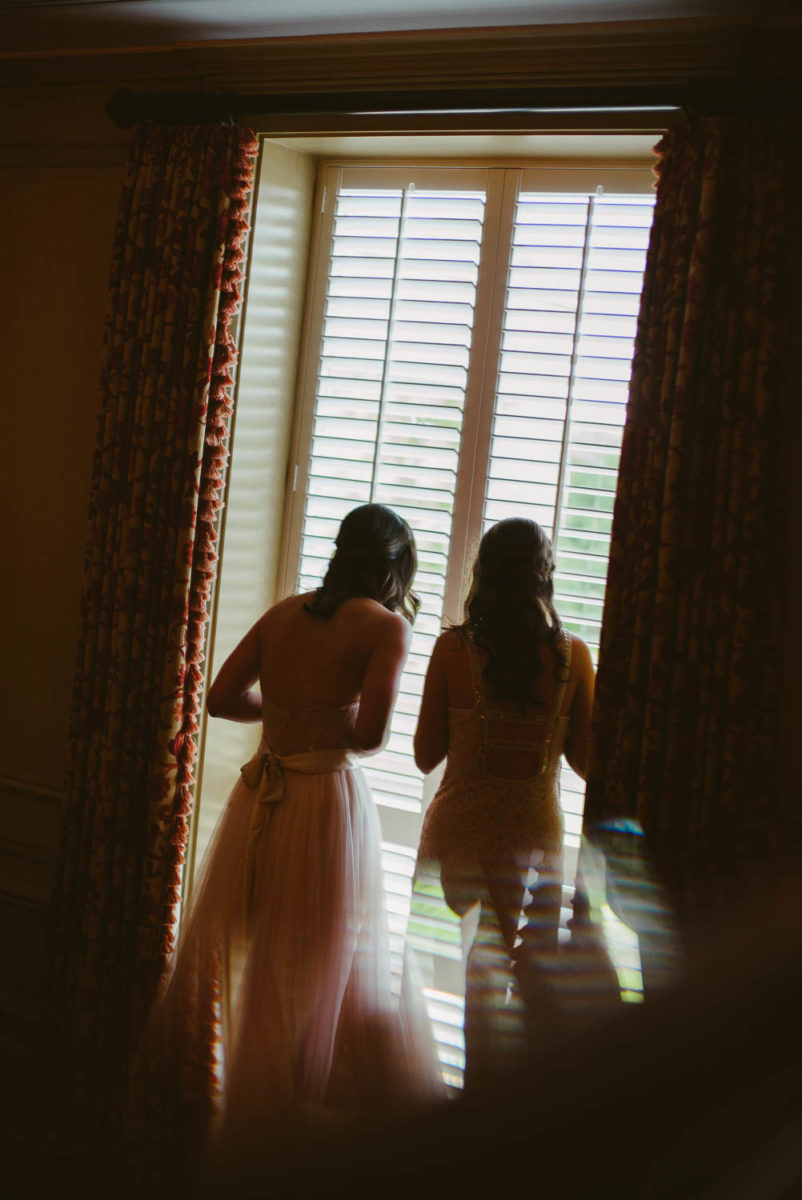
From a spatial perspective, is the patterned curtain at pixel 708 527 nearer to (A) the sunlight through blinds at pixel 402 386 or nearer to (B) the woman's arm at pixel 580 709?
(B) the woman's arm at pixel 580 709

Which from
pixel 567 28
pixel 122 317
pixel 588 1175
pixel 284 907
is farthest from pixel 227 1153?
pixel 122 317

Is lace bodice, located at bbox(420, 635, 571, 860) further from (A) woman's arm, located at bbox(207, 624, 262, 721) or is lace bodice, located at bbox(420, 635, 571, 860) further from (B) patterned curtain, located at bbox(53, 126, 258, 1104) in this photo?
(B) patterned curtain, located at bbox(53, 126, 258, 1104)

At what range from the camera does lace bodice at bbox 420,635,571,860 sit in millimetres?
2217

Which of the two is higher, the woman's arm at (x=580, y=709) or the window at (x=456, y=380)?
the window at (x=456, y=380)

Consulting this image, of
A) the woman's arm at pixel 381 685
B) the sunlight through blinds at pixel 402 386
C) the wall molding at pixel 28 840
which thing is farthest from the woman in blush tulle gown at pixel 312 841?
the wall molding at pixel 28 840

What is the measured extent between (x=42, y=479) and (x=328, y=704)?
1.45 metres

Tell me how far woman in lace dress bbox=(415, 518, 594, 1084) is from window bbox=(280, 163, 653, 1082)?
0.25 m

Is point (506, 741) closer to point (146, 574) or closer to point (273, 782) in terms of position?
point (273, 782)

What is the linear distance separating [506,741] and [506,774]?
8 cm

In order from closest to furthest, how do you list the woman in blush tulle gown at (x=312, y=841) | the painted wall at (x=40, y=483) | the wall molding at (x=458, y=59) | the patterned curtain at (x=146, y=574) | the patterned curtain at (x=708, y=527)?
the patterned curtain at (x=708, y=527), the wall molding at (x=458, y=59), the woman in blush tulle gown at (x=312, y=841), the patterned curtain at (x=146, y=574), the painted wall at (x=40, y=483)

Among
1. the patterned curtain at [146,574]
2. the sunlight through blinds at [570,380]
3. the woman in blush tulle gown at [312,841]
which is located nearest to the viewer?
the woman in blush tulle gown at [312,841]

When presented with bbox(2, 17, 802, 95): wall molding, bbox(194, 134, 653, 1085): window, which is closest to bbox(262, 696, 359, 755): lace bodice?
bbox(194, 134, 653, 1085): window

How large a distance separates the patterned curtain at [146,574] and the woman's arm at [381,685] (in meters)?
0.72

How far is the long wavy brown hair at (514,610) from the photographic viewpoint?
7.18 feet
